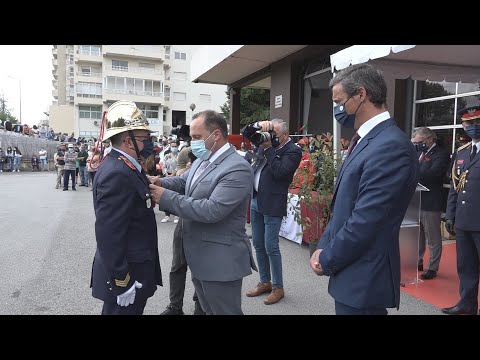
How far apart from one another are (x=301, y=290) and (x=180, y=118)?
2251 inches

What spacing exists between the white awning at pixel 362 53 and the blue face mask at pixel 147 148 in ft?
9.98

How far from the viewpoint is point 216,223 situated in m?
2.63

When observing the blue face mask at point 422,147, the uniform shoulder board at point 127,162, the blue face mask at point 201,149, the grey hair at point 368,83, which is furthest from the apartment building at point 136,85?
the grey hair at point 368,83

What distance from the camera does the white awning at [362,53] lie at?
4.32m

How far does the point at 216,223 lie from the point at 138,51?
5620 centimetres

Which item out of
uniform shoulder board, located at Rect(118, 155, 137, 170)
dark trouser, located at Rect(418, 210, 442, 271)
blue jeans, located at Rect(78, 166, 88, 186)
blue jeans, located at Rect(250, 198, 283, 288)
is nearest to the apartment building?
blue jeans, located at Rect(78, 166, 88, 186)

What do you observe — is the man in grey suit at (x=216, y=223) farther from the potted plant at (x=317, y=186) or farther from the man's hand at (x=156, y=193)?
the potted plant at (x=317, y=186)

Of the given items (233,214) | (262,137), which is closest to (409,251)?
(262,137)

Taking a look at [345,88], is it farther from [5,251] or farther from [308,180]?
[5,251]

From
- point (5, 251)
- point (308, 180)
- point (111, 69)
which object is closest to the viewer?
point (308, 180)

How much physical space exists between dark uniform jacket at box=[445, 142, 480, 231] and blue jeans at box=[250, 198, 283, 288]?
1815 mm

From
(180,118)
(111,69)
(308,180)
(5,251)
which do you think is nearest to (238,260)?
(308,180)

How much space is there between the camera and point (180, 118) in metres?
60.0

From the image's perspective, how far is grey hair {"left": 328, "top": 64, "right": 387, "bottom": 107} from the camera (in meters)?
2.06
